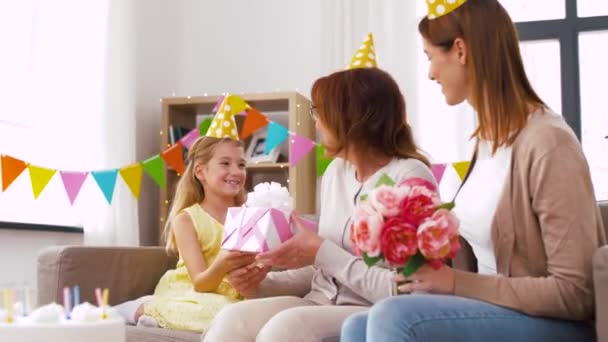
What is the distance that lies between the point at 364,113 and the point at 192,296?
841 mm

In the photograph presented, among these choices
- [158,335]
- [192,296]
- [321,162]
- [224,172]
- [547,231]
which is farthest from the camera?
[321,162]

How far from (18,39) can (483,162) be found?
8.39 feet

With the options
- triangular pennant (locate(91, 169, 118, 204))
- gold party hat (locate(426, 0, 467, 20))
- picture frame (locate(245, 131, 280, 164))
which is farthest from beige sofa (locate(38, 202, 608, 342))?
picture frame (locate(245, 131, 280, 164))

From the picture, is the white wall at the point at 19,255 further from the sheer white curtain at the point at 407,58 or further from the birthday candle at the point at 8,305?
the birthday candle at the point at 8,305

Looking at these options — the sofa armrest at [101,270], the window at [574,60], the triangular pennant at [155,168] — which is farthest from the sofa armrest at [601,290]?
the window at [574,60]

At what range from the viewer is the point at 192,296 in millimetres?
2520

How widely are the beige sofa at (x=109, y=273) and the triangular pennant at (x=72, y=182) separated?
984 millimetres

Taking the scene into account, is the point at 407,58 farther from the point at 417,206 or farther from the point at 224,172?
the point at 417,206

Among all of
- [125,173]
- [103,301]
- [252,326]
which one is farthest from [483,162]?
[125,173]

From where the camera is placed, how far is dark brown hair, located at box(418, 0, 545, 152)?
164 cm

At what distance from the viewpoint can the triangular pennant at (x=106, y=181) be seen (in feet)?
12.4

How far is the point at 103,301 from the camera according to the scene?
1.25 metres

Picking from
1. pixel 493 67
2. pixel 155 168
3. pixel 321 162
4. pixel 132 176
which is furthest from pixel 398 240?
pixel 321 162

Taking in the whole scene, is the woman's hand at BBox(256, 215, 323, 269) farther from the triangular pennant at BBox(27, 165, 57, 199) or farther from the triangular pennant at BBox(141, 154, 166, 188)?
the triangular pennant at BBox(141, 154, 166, 188)
